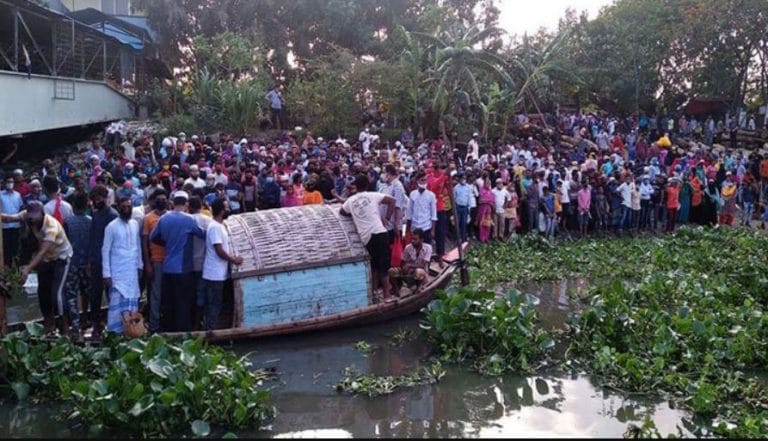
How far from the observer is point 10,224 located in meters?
12.1

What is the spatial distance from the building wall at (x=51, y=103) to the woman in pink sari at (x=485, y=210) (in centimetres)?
1063

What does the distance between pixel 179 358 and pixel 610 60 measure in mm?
29997

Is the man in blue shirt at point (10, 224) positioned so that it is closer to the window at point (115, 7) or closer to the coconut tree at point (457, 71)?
the coconut tree at point (457, 71)

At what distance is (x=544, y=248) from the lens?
54.7ft

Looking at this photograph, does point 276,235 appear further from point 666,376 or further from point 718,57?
point 718,57

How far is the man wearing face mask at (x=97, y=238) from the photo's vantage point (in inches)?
342

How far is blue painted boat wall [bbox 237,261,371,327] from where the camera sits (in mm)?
9227

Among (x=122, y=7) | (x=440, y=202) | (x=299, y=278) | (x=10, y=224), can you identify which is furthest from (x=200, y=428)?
(x=122, y=7)

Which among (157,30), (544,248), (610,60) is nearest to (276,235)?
(544,248)

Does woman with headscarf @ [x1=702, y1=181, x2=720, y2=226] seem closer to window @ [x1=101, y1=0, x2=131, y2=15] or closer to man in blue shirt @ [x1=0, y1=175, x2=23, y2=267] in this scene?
man in blue shirt @ [x1=0, y1=175, x2=23, y2=267]

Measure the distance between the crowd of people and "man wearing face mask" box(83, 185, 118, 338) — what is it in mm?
17

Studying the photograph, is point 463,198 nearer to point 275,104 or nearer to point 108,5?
point 275,104

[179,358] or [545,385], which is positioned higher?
[179,358]

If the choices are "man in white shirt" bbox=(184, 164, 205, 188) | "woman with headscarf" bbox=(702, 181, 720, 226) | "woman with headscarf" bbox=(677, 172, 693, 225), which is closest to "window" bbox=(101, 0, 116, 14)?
"man in white shirt" bbox=(184, 164, 205, 188)
